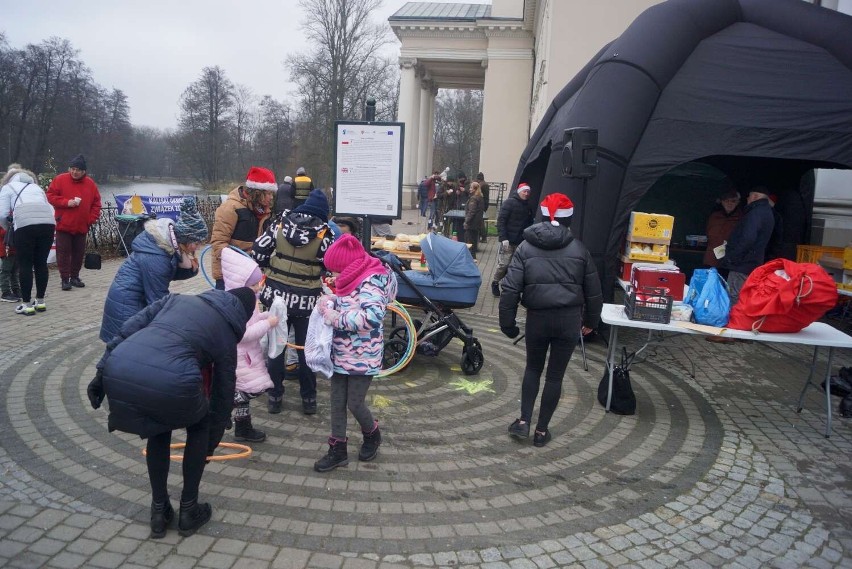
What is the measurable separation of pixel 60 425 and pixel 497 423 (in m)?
3.64

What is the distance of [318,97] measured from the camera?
37188mm

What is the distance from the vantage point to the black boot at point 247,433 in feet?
15.3

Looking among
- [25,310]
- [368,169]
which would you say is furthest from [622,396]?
[25,310]

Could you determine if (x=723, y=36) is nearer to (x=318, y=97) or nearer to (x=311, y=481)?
(x=311, y=481)

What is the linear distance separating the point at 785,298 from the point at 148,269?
5228 mm

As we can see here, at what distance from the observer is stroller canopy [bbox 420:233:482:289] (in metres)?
6.38

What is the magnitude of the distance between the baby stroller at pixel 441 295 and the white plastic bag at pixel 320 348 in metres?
2.23

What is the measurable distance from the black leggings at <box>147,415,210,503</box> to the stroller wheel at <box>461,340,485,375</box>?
3.50m

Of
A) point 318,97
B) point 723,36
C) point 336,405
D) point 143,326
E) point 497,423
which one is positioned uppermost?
point 318,97

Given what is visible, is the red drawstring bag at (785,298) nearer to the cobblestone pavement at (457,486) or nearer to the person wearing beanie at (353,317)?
the cobblestone pavement at (457,486)

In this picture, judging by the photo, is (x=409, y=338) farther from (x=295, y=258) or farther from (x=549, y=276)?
(x=549, y=276)

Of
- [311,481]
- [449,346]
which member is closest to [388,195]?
[449,346]

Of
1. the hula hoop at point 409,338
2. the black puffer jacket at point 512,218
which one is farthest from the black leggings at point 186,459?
the black puffer jacket at point 512,218

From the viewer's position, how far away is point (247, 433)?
4664mm
